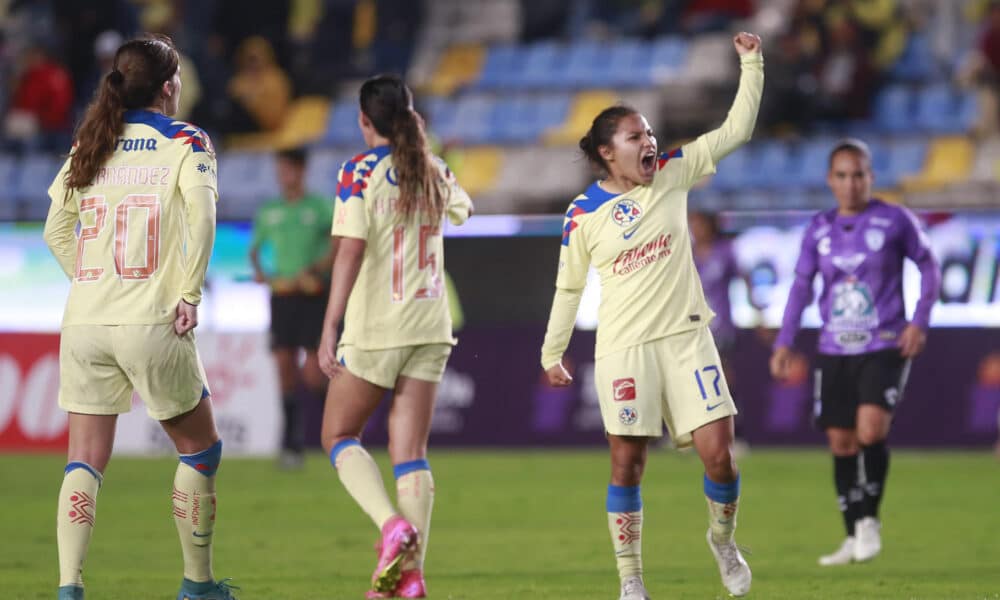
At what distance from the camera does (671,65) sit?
2083cm

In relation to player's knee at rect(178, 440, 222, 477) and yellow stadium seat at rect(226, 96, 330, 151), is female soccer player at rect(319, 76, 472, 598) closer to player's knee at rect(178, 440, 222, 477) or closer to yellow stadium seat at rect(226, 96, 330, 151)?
player's knee at rect(178, 440, 222, 477)

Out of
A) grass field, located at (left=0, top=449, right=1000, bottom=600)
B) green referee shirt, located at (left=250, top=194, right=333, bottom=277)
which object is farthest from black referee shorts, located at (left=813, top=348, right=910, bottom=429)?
green referee shirt, located at (left=250, top=194, right=333, bottom=277)

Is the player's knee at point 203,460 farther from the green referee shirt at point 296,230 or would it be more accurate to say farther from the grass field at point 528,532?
the green referee shirt at point 296,230

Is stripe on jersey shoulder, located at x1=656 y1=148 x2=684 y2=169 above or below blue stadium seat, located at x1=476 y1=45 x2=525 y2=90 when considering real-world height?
below

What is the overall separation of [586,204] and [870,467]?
263 centimetres

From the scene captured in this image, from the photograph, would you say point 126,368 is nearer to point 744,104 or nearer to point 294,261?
point 744,104

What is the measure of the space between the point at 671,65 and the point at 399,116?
14.5 meters

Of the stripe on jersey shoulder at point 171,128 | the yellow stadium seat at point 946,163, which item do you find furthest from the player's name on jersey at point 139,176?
the yellow stadium seat at point 946,163

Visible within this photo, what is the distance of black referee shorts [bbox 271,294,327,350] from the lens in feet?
43.6

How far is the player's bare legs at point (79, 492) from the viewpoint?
5.92 m

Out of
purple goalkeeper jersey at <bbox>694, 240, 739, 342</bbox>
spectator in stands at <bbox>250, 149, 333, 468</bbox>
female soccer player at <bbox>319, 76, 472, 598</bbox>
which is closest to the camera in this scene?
female soccer player at <bbox>319, 76, 472, 598</bbox>

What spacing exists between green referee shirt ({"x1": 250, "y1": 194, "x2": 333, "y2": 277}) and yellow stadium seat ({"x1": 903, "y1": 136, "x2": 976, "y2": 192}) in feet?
24.7

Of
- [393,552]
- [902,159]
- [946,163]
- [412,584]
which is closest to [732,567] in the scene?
[412,584]

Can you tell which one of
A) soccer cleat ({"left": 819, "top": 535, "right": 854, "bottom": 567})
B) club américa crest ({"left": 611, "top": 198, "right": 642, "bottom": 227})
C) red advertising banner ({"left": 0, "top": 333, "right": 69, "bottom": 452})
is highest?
club américa crest ({"left": 611, "top": 198, "right": 642, "bottom": 227})
